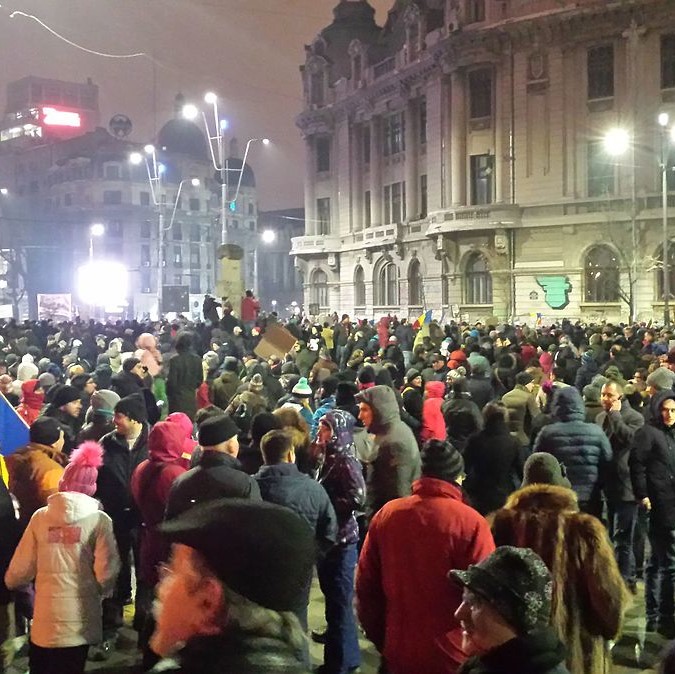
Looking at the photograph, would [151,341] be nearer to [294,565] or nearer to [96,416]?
[96,416]

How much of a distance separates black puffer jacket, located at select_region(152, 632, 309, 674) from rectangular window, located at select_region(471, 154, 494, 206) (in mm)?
39656

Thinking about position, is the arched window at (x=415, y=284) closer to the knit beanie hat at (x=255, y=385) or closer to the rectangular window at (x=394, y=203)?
the rectangular window at (x=394, y=203)

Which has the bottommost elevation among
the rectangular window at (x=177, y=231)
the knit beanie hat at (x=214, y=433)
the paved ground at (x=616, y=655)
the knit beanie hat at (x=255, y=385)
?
the paved ground at (x=616, y=655)

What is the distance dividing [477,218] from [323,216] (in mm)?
17019

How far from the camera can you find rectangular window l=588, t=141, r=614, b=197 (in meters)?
38.0

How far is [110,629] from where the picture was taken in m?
6.68

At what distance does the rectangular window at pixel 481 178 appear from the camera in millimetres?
40312

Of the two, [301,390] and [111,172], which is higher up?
[111,172]

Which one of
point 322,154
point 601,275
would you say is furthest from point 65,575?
point 322,154

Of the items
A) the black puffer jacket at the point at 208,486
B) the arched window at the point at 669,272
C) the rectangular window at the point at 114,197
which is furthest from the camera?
the rectangular window at the point at 114,197

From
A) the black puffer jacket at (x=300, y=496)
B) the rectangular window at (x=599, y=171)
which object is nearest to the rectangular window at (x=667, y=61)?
the rectangular window at (x=599, y=171)

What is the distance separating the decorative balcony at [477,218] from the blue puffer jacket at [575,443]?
108ft

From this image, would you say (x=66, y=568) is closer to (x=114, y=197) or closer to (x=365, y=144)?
(x=365, y=144)

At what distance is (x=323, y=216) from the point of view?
54.8 meters
